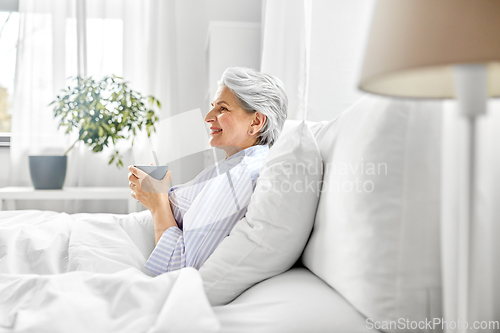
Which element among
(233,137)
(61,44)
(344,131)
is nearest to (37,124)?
(61,44)

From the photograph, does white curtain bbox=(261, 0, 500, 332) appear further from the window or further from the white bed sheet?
the window

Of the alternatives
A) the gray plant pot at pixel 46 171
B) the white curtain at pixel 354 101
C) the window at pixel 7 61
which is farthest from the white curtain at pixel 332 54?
the window at pixel 7 61

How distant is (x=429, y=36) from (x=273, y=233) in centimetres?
47

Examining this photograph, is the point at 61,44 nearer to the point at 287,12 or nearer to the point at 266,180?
the point at 287,12

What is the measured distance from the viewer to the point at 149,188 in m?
1.33

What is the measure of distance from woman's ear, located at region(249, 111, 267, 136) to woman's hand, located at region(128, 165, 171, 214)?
1.09ft

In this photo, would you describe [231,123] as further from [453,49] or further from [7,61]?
[7,61]

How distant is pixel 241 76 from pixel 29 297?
0.86 metres

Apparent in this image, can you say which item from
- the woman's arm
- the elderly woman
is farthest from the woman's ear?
the woman's arm

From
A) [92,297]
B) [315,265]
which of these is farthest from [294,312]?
[92,297]

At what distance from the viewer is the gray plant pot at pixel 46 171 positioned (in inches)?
97.3

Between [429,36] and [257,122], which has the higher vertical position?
[429,36]

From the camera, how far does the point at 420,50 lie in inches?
16.1

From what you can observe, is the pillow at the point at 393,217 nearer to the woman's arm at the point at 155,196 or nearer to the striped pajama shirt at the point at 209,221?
the striped pajama shirt at the point at 209,221
